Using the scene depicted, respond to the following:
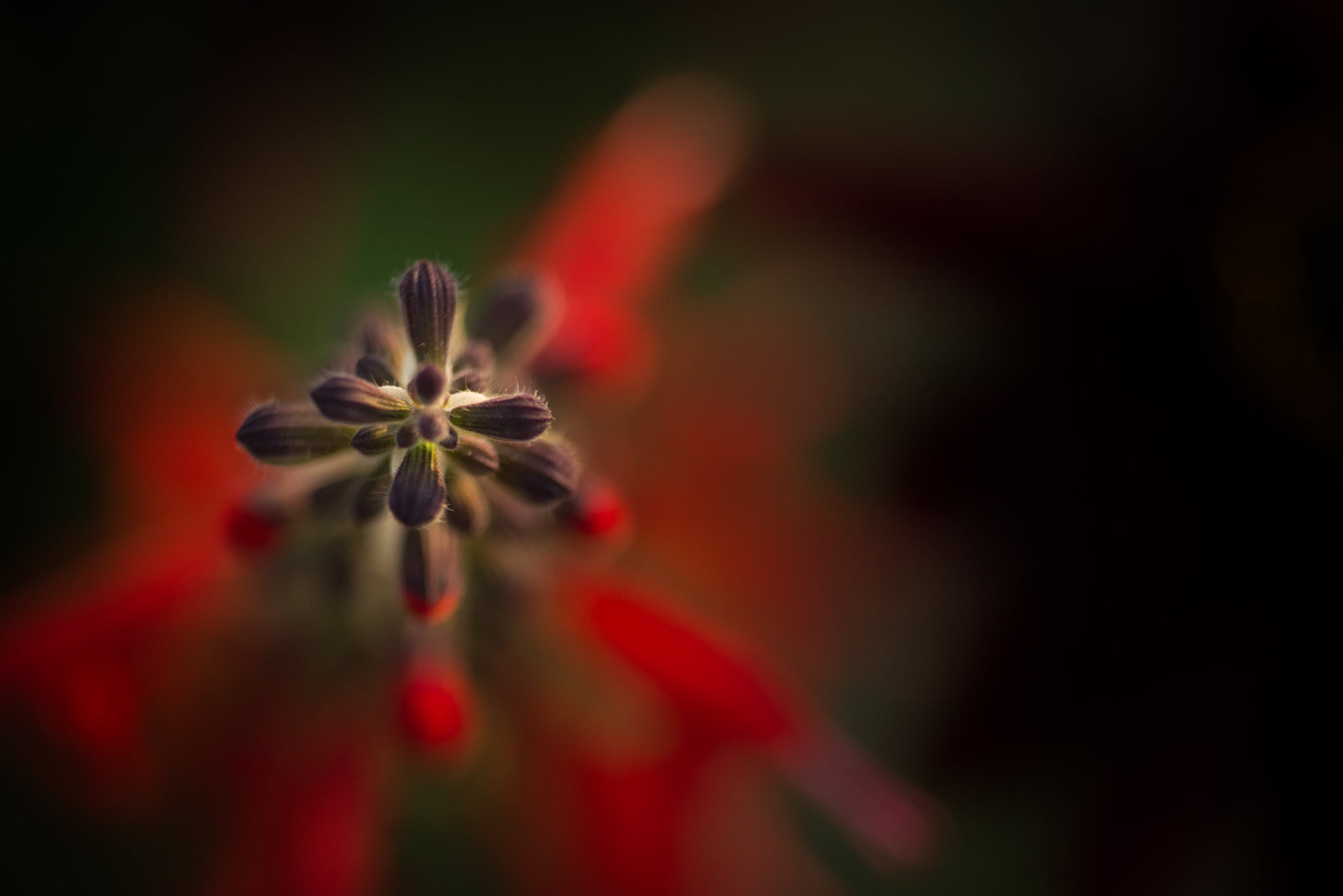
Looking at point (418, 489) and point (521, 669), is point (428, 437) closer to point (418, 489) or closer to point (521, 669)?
point (418, 489)

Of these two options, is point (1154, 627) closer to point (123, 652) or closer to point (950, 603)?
point (950, 603)

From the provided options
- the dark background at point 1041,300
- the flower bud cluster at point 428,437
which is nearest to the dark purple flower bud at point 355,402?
the flower bud cluster at point 428,437

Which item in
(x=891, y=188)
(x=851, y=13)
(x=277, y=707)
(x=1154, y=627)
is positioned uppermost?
(x=851, y=13)

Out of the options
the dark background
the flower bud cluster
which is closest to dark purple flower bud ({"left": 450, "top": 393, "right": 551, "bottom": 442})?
the flower bud cluster

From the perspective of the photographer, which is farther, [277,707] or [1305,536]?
[1305,536]

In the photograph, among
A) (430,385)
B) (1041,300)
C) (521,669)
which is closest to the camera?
(430,385)

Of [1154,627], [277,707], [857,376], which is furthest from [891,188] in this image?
[277,707]

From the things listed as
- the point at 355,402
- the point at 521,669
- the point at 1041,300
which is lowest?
the point at 521,669

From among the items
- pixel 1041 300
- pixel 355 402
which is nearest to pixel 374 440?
pixel 355 402
